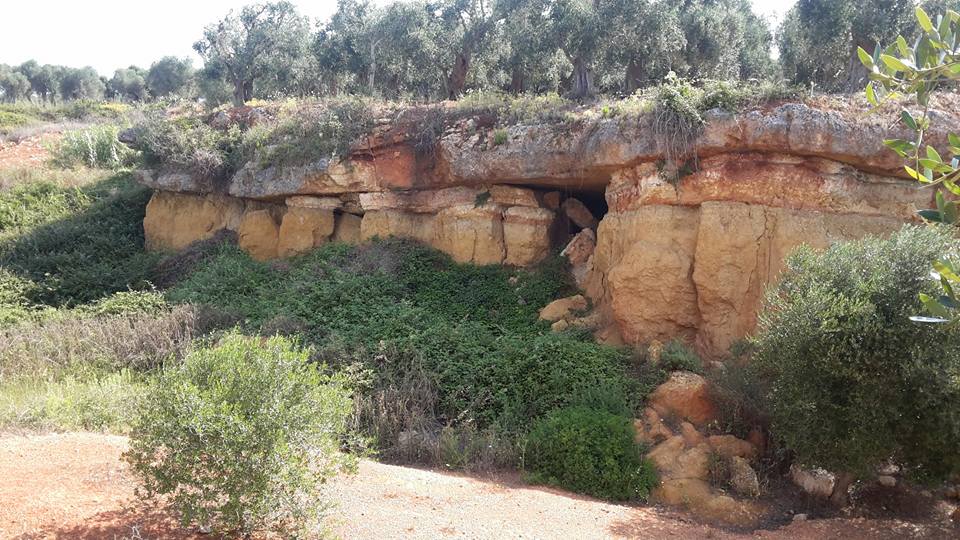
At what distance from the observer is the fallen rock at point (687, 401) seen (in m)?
9.16

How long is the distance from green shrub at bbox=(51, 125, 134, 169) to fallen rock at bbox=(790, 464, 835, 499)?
21218 millimetres

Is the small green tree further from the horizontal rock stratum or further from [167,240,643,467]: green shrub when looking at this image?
the horizontal rock stratum

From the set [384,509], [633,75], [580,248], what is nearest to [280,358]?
[384,509]

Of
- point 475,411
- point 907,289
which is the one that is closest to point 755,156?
point 907,289

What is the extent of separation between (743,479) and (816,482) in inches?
32.9

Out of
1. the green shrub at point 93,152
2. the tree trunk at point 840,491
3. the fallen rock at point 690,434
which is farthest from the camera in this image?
the green shrub at point 93,152

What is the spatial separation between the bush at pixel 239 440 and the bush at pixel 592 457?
3.53 metres

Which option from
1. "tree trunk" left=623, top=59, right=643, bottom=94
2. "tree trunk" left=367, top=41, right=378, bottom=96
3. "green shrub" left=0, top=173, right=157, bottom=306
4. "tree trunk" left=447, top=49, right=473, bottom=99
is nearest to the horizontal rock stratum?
"green shrub" left=0, top=173, right=157, bottom=306

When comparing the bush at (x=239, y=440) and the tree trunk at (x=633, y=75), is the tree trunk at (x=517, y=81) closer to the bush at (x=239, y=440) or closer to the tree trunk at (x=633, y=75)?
the tree trunk at (x=633, y=75)

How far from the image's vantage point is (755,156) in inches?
415

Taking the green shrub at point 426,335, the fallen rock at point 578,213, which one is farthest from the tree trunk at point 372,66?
the fallen rock at point 578,213

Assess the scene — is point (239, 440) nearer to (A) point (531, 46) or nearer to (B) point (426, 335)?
(B) point (426, 335)

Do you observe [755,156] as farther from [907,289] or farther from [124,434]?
[124,434]

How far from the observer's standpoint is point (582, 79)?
17250 millimetres
